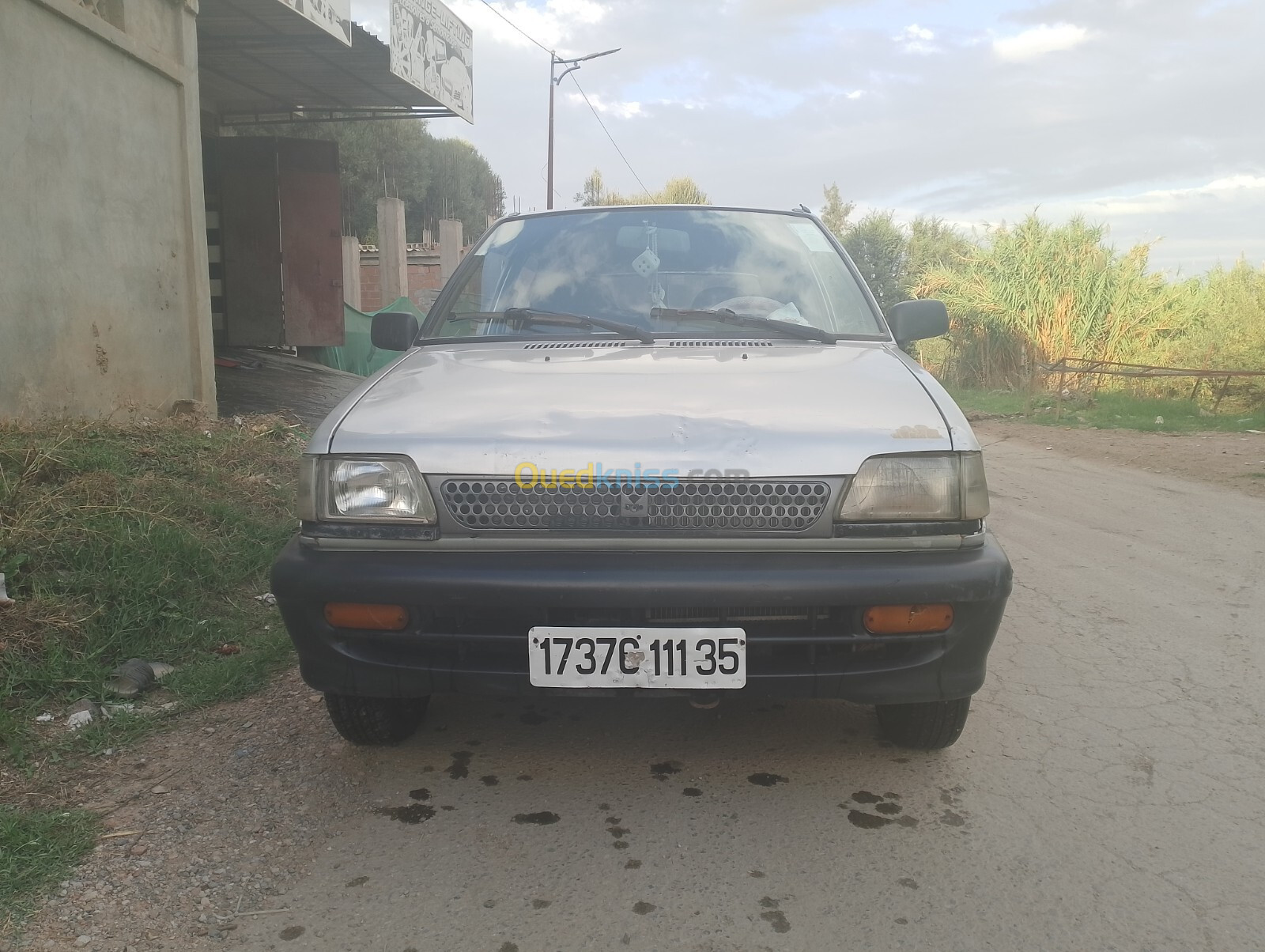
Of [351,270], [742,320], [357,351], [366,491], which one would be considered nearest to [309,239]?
[357,351]

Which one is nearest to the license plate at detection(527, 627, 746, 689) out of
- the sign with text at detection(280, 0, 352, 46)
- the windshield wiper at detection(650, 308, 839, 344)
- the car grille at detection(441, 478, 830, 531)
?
the car grille at detection(441, 478, 830, 531)

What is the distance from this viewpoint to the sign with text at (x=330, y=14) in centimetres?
906

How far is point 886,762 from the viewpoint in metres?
2.75

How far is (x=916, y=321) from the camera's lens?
3.45m

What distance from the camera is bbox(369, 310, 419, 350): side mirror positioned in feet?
11.3

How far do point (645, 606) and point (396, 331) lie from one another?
175 centimetres

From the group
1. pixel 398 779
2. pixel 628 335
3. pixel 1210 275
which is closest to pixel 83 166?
pixel 628 335

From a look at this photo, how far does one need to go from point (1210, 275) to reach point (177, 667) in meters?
17.8

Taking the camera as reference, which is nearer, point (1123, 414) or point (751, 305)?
point (751, 305)

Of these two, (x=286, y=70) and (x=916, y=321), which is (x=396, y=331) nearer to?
(x=916, y=321)

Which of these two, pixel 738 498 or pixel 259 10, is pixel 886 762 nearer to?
pixel 738 498

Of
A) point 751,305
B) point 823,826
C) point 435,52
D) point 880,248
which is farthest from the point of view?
point 880,248

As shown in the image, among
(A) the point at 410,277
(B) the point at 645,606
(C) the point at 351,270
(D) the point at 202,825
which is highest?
(A) the point at 410,277

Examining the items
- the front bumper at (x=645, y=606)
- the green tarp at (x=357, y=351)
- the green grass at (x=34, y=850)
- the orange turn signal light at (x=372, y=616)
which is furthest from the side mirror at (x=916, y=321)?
the green tarp at (x=357, y=351)
